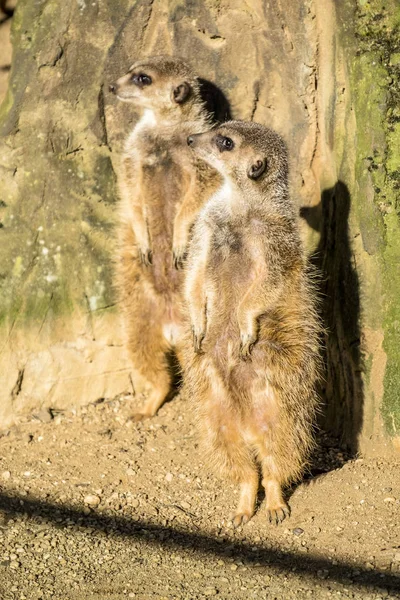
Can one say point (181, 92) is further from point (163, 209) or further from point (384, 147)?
point (384, 147)

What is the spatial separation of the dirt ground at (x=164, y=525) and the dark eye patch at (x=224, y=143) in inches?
53.3

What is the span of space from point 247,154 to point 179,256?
802 millimetres

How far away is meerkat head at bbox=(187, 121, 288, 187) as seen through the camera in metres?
3.45

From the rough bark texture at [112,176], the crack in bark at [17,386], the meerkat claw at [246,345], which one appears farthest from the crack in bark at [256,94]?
the crack in bark at [17,386]

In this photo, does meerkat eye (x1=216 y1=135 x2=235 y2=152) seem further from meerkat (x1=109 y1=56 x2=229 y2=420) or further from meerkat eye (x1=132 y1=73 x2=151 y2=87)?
meerkat eye (x1=132 y1=73 x2=151 y2=87)

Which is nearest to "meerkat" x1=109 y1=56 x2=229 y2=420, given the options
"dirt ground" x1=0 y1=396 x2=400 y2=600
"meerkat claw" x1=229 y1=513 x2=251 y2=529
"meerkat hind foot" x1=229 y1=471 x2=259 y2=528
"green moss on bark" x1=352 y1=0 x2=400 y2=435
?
"dirt ground" x1=0 y1=396 x2=400 y2=600

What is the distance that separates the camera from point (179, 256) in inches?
162

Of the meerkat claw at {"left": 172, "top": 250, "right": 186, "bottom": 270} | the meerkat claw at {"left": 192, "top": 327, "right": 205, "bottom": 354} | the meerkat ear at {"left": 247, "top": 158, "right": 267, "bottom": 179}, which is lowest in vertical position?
the meerkat claw at {"left": 172, "top": 250, "right": 186, "bottom": 270}

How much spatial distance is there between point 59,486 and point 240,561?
939mm

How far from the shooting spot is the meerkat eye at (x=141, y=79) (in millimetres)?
4055

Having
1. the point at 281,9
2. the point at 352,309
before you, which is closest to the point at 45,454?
the point at 352,309

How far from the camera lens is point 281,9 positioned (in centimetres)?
392

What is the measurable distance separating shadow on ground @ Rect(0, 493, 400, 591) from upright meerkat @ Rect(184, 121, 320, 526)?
21 centimetres

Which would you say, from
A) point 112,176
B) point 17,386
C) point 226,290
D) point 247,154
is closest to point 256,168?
point 247,154
